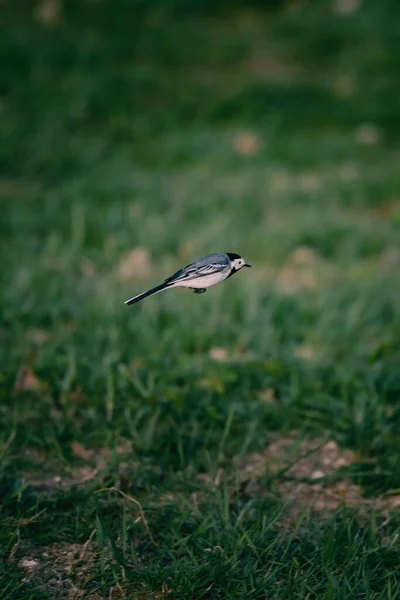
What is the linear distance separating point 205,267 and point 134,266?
10.1 ft

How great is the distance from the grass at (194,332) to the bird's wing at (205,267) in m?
1.24

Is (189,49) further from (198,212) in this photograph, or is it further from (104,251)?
(104,251)

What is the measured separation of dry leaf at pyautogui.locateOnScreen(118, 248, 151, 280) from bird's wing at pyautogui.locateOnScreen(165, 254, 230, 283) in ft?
9.59

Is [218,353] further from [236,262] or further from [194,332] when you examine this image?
[236,262]

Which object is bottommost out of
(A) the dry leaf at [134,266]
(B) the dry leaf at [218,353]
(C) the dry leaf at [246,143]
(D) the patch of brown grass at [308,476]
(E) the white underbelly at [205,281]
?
(D) the patch of brown grass at [308,476]

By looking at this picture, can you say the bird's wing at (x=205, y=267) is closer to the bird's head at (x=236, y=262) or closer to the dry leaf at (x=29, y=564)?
the bird's head at (x=236, y=262)

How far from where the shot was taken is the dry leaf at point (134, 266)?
430cm

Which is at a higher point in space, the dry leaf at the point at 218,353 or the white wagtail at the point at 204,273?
the white wagtail at the point at 204,273

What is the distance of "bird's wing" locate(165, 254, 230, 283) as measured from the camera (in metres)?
1.25

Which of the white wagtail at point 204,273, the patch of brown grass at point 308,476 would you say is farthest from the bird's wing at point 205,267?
the patch of brown grass at point 308,476

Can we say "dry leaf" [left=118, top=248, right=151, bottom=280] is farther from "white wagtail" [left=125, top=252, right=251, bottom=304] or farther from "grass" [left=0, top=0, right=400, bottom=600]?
"white wagtail" [left=125, top=252, right=251, bottom=304]

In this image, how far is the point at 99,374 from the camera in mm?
3246

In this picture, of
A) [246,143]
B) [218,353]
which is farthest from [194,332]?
[246,143]

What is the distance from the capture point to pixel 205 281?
4.03 ft
